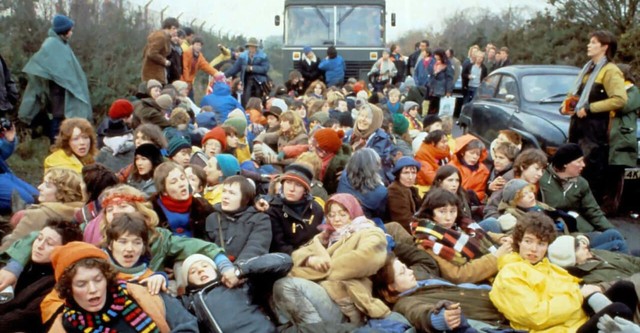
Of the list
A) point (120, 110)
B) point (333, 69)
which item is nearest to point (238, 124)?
point (120, 110)

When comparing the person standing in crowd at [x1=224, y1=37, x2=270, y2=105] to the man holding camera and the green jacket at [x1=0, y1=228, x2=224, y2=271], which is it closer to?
the man holding camera

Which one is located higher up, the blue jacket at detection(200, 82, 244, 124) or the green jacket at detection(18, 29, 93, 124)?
the green jacket at detection(18, 29, 93, 124)

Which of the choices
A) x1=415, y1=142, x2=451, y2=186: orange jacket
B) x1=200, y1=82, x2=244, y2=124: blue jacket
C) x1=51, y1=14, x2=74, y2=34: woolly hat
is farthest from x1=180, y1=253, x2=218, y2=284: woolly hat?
x1=200, y1=82, x2=244, y2=124: blue jacket

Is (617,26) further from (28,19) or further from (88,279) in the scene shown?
(88,279)

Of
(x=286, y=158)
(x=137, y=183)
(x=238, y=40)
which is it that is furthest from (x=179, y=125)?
(x=238, y=40)

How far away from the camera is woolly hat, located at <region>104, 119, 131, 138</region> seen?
300 inches

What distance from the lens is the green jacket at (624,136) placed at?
840 cm

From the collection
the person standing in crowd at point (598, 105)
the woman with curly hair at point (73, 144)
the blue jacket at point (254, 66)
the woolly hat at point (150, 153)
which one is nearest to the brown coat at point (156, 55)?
the blue jacket at point (254, 66)

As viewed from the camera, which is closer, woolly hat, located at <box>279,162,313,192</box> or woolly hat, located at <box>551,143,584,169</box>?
woolly hat, located at <box>279,162,313,192</box>

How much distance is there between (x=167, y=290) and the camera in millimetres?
4375

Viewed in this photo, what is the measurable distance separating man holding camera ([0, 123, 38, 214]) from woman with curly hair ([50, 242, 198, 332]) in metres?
2.66

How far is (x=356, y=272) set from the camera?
457 cm

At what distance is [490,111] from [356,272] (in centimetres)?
729

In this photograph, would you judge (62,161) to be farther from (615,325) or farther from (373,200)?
(615,325)
